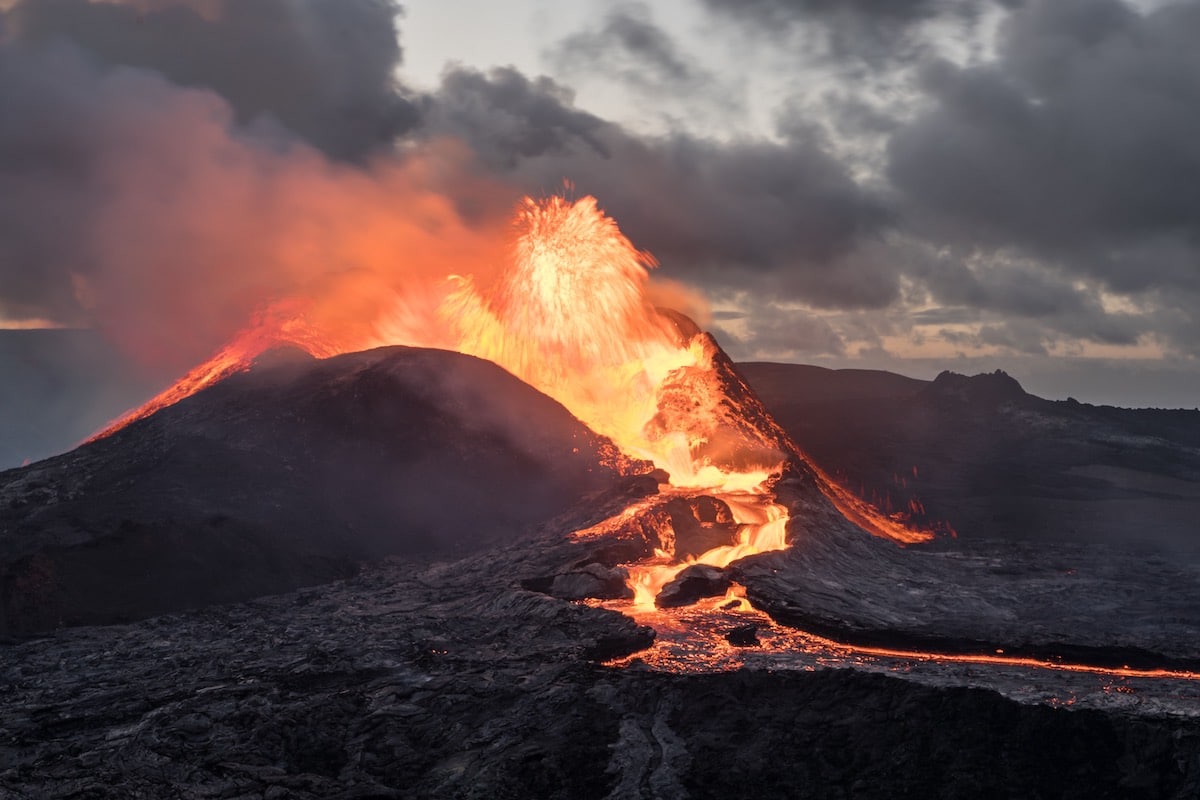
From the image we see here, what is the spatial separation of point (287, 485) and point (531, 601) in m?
14.0

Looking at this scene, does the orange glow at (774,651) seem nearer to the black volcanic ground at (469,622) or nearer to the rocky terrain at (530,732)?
the black volcanic ground at (469,622)

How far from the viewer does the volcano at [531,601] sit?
15633 mm

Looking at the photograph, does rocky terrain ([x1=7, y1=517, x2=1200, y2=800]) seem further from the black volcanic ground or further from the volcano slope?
the volcano slope

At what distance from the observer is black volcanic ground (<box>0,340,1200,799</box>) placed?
15.4 m

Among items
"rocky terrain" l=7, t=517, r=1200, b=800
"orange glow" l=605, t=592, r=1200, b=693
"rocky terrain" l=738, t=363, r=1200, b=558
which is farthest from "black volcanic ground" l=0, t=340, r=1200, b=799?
"rocky terrain" l=738, t=363, r=1200, b=558

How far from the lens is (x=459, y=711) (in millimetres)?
17688

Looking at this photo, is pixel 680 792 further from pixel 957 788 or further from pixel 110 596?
pixel 110 596

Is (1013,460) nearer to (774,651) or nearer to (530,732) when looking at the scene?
(774,651)

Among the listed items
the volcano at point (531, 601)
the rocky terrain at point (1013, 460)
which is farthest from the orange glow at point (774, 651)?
the rocky terrain at point (1013, 460)

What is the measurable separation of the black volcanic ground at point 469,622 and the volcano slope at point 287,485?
120 millimetres

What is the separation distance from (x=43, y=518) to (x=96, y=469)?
5894 millimetres

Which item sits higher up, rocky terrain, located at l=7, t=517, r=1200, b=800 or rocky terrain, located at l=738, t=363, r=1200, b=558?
rocky terrain, located at l=738, t=363, r=1200, b=558

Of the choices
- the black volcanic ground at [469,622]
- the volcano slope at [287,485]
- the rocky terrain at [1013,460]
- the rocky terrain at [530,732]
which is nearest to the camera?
the rocky terrain at [530,732]

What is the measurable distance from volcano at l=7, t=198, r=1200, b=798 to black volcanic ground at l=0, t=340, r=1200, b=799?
93 mm
